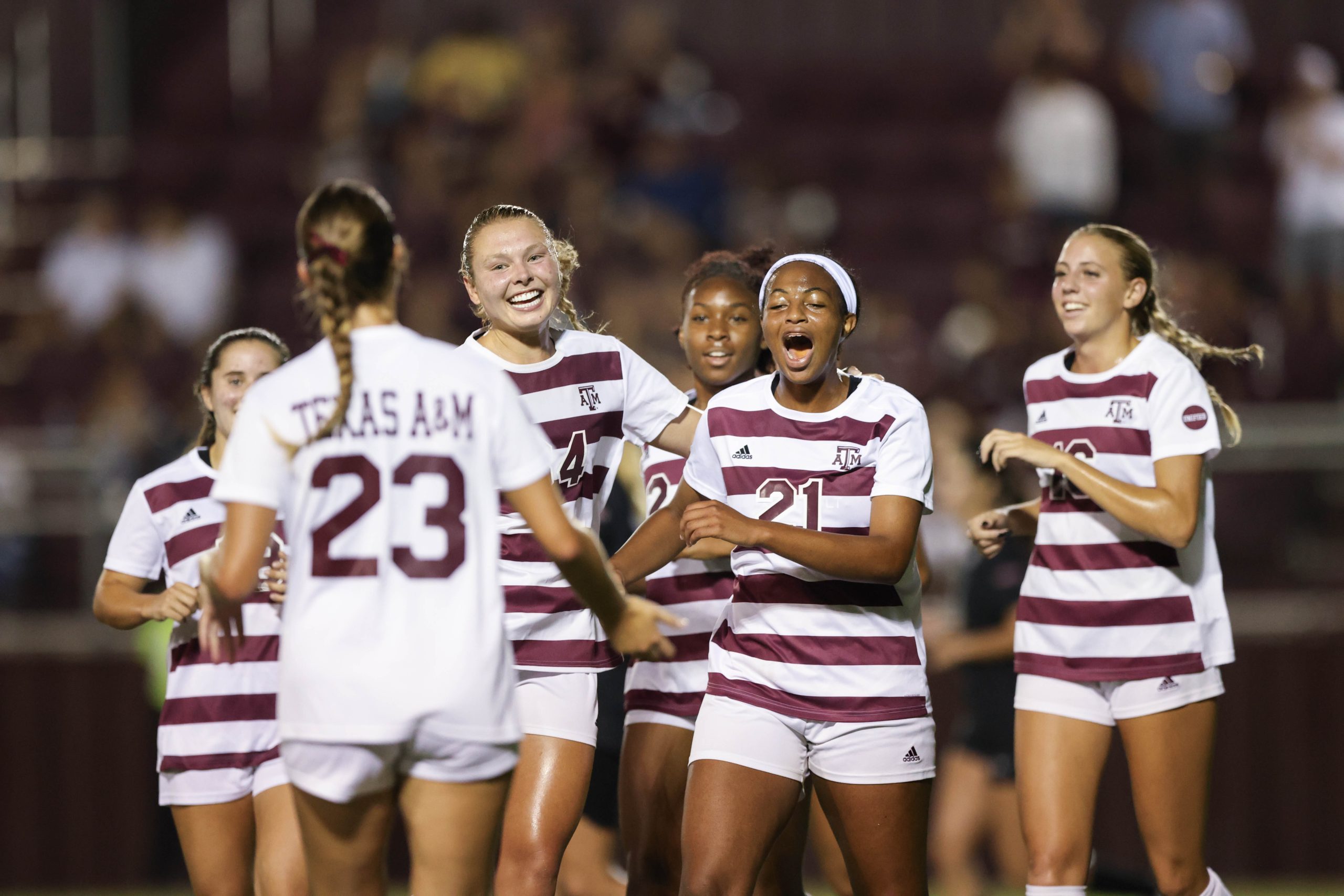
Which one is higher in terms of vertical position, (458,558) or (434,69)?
(434,69)

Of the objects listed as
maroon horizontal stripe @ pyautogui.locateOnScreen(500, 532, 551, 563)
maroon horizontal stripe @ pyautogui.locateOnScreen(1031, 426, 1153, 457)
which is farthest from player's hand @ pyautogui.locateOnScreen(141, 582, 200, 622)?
maroon horizontal stripe @ pyautogui.locateOnScreen(1031, 426, 1153, 457)

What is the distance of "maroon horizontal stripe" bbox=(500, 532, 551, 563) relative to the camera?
4.88 meters

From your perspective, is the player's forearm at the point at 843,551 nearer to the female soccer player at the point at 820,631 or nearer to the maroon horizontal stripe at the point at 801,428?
the female soccer player at the point at 820,631

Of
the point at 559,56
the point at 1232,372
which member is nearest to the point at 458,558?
the point at 1232,372

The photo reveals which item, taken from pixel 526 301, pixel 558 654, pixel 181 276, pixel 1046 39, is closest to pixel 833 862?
pixel 558 654

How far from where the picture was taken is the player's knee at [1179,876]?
16.5ft

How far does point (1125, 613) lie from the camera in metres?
5.11

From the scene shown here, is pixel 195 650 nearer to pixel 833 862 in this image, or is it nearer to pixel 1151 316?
pixel 833 862

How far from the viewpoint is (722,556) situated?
17.7ft

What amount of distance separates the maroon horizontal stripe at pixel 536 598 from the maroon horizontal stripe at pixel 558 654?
10cm

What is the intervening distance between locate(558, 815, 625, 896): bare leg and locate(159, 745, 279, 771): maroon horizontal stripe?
4.41 ft

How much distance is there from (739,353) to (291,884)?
7.00ft

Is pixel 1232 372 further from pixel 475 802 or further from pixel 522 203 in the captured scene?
pixel 475 802

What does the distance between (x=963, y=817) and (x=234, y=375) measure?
13.0 ft
